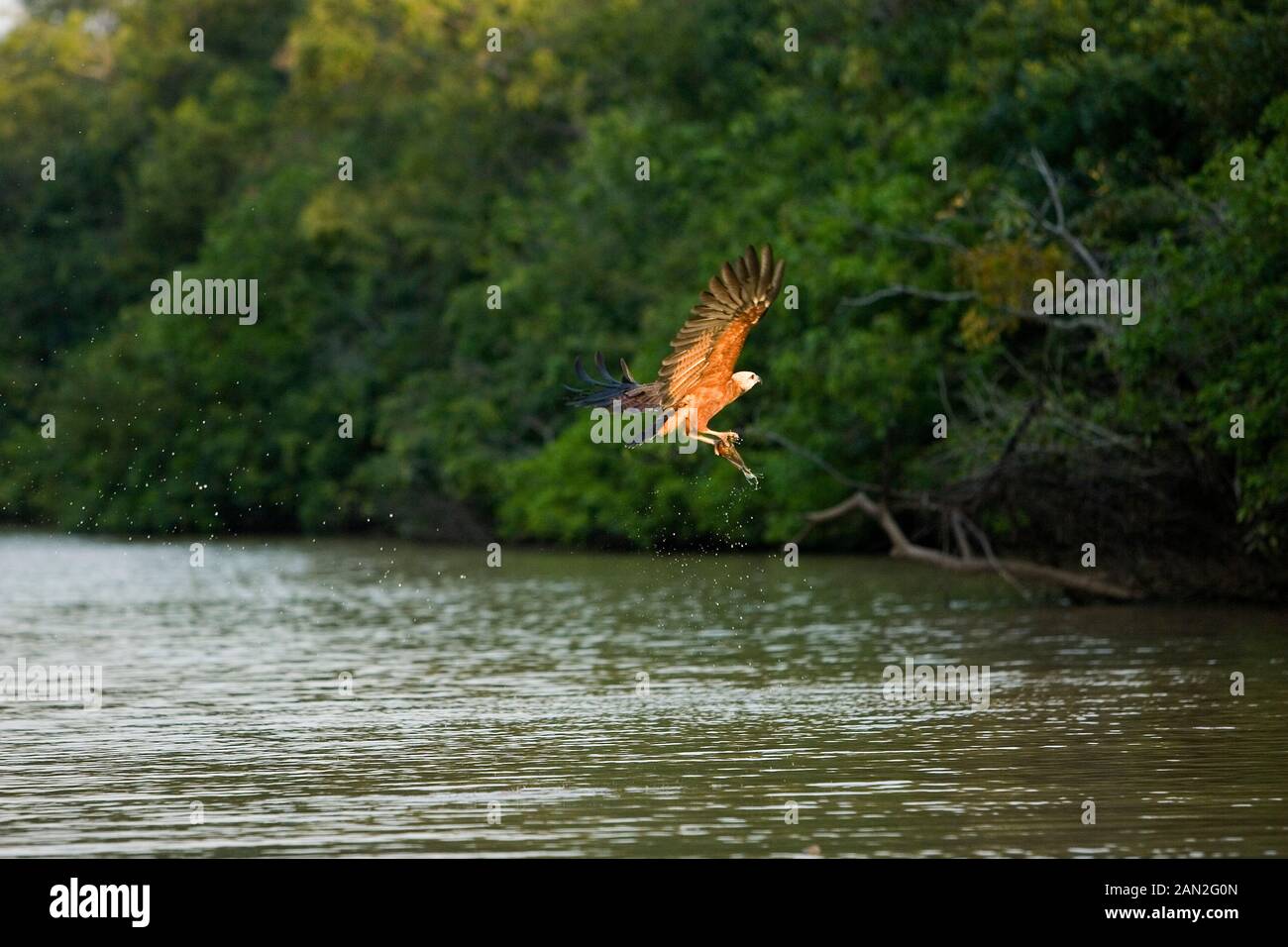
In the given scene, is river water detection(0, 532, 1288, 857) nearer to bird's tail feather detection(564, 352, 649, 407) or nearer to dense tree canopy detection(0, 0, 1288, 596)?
bird's tail feather detection(564, 352, 649, 407)

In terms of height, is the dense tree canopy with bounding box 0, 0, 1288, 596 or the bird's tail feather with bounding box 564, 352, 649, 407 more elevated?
the dense tree canopy with bounding box 0, 0, 1288, 596

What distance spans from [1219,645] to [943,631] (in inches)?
123

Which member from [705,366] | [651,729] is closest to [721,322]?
[705,366]

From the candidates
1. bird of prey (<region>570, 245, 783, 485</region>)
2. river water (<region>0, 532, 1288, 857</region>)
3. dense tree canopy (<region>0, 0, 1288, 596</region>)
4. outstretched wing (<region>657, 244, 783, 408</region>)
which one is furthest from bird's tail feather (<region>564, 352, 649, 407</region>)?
dense tree canopy (<region>0, 0, 1288, 596</region>)

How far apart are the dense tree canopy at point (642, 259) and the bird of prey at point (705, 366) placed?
408 inches

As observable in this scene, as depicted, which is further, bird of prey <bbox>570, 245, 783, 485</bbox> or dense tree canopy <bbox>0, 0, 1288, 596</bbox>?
dense tree canopy <bbox>0, 0, 1288, 596</bbox>

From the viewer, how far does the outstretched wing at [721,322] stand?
12141mm

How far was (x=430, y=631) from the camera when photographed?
80.9 feet

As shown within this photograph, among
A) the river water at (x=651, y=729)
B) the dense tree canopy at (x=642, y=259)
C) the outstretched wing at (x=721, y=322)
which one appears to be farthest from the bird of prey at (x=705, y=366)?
the dense tree canopy at (x=642, y=259)

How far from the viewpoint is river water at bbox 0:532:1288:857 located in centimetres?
1211

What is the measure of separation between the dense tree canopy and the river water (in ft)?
8.47

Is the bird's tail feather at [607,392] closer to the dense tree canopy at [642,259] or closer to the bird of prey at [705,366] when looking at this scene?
the bird of prey at [705,366]

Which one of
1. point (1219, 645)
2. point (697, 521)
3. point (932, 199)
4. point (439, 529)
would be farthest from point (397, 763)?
point (439, 529)
